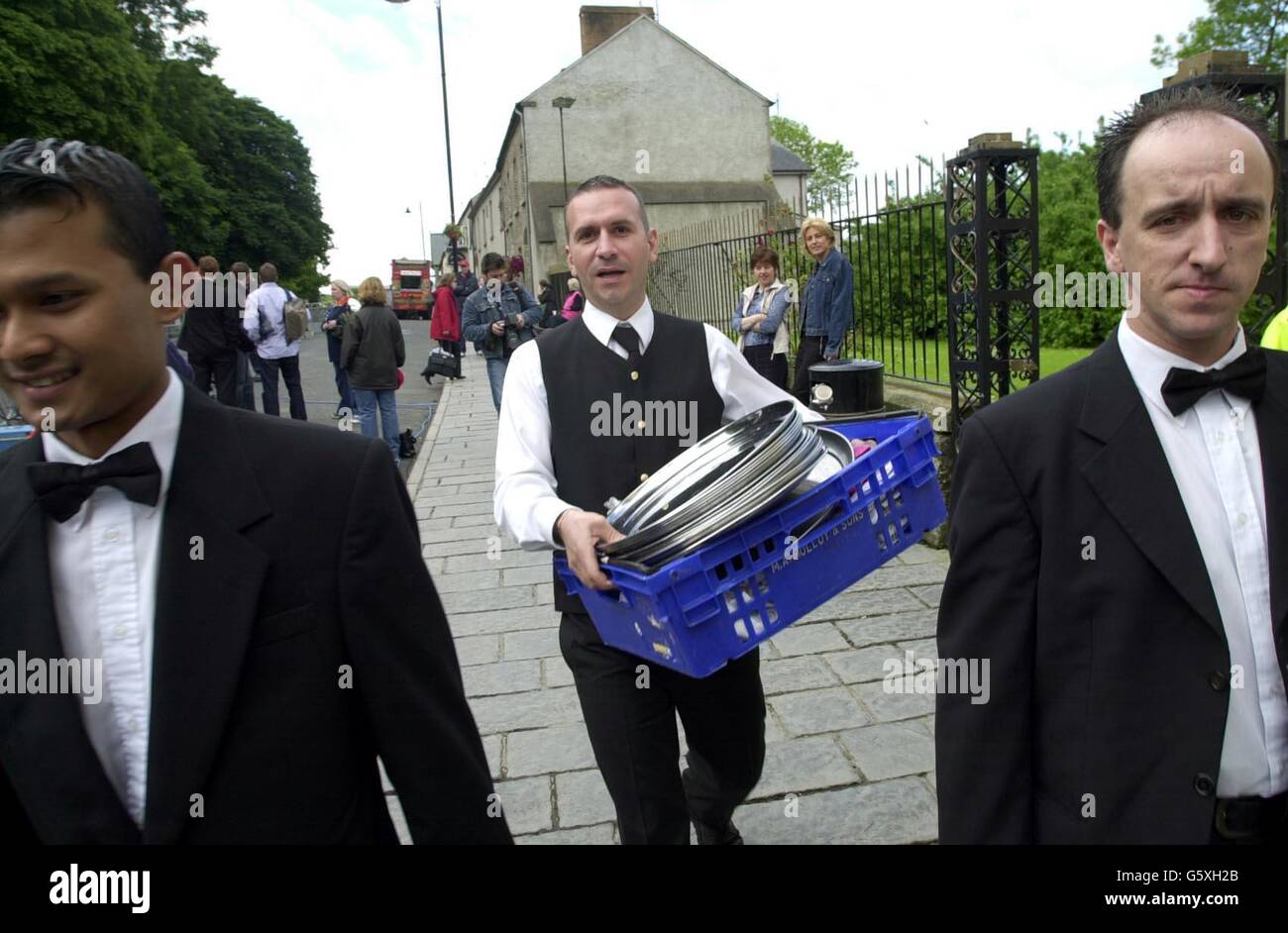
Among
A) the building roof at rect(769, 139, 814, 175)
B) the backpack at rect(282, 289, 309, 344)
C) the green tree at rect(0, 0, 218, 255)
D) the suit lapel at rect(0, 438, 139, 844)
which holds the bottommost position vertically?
the suit lapel at rect(0, 438, 139, 844)

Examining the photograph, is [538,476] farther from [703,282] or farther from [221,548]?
[703,282]

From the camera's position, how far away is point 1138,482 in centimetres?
180

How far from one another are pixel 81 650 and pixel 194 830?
1.14ft

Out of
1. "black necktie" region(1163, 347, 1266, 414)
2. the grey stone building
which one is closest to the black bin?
"black necktie" region(1163, 347, 1266, 414)

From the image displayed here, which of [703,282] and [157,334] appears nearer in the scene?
[157,334]

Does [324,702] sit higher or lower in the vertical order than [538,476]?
lower

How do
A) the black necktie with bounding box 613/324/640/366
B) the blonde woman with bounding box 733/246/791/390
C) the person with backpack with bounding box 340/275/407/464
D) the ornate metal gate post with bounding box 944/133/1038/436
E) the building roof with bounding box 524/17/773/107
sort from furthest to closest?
1. the building roof with bounding box 524/17/773/107
2. the person with backpack with bounding box 340/275/407/464
3. the blonde woman with bounding box 733/246/791/390
4. the ornate metal gate post with bounding box 944/133/1038/436
5. the black necktie with bounding box 613/324/640/366

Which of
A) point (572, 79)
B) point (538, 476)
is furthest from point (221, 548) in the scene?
point (572, 79)

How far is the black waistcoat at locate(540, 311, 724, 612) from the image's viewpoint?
2.92 metres

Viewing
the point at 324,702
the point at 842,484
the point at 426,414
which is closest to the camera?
the point at 324,702

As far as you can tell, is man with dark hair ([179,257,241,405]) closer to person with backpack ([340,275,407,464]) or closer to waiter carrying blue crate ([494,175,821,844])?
person with backpack ([340,275,407,464])

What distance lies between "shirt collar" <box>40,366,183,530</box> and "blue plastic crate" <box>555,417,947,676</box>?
3.53ft
